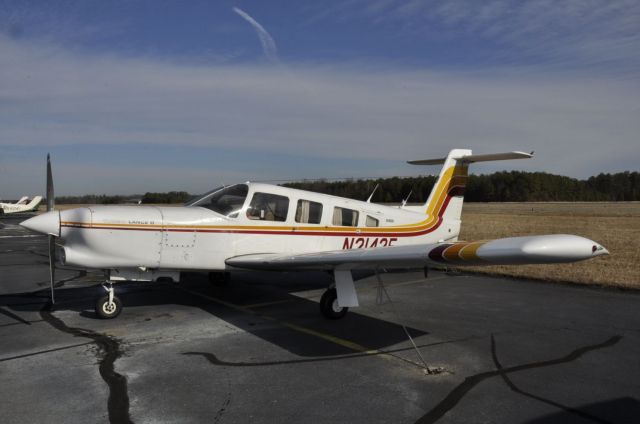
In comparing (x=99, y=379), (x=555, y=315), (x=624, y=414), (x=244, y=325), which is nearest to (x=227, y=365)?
(x=99, y=379)

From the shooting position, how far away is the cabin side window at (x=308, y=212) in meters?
8.79

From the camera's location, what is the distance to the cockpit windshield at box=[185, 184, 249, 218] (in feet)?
27.1

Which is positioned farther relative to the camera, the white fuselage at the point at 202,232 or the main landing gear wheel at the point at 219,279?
the main landing gear wheel at the point at 219,279

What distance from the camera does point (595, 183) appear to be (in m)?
123

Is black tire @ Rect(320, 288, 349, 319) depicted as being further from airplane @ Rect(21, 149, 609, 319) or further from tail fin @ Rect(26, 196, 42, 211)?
tail fin @ Rect(26, 196, 42, 211)

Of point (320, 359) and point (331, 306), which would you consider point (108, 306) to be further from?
point (320, 359)

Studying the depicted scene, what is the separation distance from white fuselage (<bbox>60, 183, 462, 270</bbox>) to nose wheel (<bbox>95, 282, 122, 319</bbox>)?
20.9 inches

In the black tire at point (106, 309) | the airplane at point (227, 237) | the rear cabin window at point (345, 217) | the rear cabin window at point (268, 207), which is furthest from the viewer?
the rear cabin window at point (345, 217)

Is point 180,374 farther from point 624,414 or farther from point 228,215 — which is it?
point 624,414

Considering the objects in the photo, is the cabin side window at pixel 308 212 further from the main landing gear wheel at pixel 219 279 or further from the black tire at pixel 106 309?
the black tire at pixel 106 309

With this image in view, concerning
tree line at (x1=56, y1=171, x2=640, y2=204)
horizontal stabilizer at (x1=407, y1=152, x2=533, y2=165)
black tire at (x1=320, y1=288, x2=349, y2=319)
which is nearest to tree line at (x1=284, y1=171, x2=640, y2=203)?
tree line at (x1=56, y1=171, x2=640, y2=204)

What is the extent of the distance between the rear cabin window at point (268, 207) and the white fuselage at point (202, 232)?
2 cm

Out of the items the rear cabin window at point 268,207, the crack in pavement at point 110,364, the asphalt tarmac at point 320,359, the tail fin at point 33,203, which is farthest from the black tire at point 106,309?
the tail fin at point 33,203

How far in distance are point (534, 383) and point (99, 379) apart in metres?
4.56
